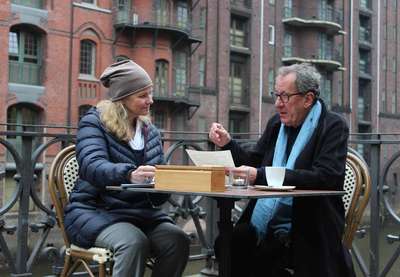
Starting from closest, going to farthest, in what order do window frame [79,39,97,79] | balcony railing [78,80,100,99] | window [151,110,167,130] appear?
balcony railing [78,80,100,99]
window frame [79,39,97,79]
window [151,110,167,130]

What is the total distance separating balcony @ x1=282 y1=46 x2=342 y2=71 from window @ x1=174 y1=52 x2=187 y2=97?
855 centimetres

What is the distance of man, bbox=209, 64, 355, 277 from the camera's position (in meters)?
2.87

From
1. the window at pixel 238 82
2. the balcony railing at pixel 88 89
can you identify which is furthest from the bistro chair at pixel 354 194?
the window at pixel 238 82

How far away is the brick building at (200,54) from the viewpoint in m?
23.7

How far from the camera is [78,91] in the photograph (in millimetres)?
24719

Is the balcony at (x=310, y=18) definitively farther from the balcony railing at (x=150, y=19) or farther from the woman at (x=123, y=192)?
the woman at (x=123, y=192)

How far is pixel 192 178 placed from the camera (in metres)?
2.61

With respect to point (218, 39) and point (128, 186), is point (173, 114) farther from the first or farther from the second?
point (128, 186)

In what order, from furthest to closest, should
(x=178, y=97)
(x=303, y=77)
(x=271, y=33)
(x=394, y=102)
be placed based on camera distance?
(x=394, y=102) → (x=271, y=33) → (x=178, y=97) → (x=303, y=77)

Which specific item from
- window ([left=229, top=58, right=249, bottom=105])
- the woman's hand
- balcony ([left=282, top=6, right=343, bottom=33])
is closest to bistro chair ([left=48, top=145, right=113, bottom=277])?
the woman's hand

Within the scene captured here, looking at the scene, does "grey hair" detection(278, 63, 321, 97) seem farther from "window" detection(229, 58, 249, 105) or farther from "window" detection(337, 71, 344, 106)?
"window" detection(337, 71, 344, 106)

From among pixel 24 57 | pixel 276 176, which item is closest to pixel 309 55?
pixel 24 57

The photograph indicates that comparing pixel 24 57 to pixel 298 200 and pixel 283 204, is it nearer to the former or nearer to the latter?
pixel 283 204

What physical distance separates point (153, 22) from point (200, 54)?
4.21m
